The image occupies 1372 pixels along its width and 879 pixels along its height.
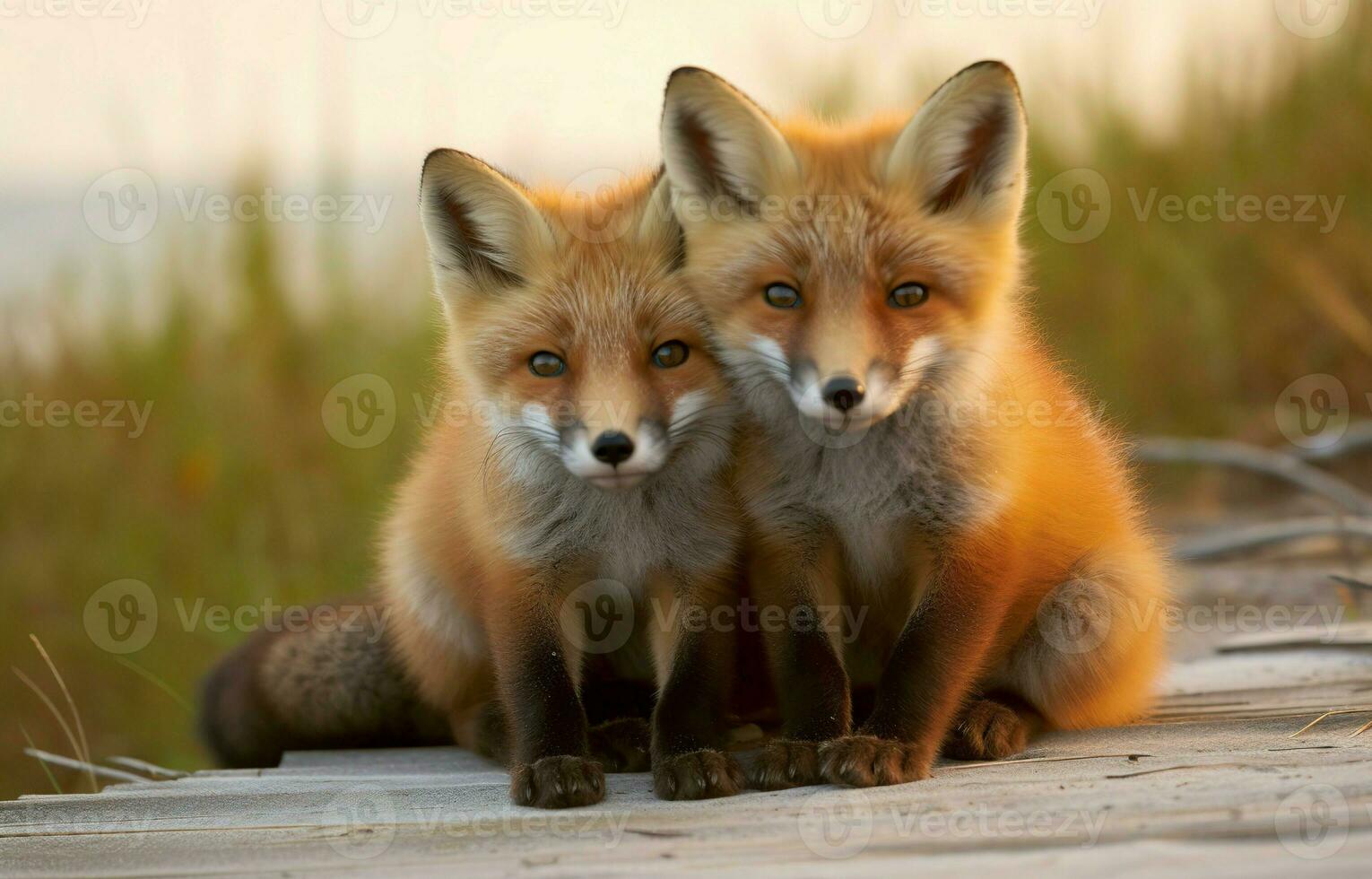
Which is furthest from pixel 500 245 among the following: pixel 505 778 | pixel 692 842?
pixel 692 842

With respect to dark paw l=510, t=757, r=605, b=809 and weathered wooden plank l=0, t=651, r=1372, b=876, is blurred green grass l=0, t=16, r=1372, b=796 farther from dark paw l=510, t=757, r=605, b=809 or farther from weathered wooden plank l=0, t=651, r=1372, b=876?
dark paw l=510, t=757, r=605, b=809

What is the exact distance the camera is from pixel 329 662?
10.8 feet

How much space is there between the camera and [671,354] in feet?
8.33

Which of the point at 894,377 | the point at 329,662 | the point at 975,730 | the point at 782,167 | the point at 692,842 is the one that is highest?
the point at 782,167

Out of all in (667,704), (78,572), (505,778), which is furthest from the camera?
(78,572)

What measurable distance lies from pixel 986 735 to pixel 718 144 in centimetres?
130

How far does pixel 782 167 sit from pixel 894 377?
510mm

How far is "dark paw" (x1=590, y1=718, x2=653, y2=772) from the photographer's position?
2703mm

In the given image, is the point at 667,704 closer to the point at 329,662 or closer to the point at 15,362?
the point at 329,662

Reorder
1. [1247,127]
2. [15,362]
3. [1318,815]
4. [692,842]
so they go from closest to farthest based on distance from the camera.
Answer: [1318,815] → [692,842] → [15,362] → [1247,127]

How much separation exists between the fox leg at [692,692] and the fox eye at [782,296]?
1.86 ft

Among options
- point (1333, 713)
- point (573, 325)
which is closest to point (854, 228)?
point (573, 325)

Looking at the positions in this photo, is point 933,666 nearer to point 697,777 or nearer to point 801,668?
point 801,668

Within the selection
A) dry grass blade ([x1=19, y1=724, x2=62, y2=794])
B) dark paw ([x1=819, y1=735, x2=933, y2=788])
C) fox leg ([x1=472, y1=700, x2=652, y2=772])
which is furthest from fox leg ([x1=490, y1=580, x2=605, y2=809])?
dry grass blade ([x1=19, y1=724, x2=62, y2=794])
